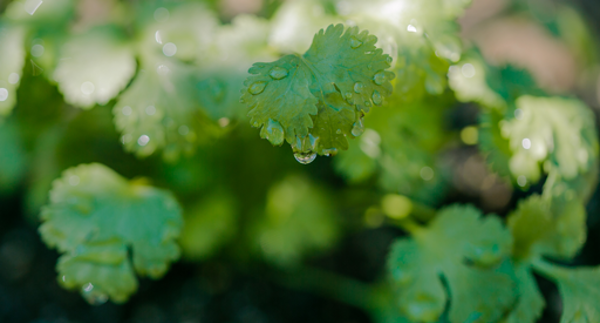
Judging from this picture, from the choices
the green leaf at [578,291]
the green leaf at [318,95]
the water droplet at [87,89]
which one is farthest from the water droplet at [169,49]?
the green leaf at [578,291]

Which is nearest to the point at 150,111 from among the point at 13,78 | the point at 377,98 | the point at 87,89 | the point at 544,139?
the point at 87,89

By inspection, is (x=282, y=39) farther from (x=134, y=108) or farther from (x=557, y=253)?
(x=557, y=253)

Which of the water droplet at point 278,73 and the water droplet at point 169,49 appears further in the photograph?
the water droplet at point 169,49

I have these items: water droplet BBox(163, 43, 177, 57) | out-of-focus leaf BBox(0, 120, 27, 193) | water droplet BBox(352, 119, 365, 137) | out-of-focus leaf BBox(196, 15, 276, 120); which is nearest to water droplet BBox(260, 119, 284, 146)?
water droplet BBox(352, 119, 365, 137)

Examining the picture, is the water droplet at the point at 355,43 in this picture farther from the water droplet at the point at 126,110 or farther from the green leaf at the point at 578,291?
the green leaf at the point at 578,291

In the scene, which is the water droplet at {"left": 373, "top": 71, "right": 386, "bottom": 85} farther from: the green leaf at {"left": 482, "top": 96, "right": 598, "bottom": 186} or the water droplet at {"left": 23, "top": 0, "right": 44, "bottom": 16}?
the water droplet at {"left": 23, "top": 0, "right": 44, "bottom": 16}

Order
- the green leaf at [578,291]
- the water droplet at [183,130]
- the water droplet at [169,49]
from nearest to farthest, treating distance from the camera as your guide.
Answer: the green leaf at [578,291] < the water droplet at [183,130] < the water droplet at [169,49]

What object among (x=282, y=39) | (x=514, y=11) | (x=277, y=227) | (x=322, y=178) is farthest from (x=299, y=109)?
(x=514, y=11)
